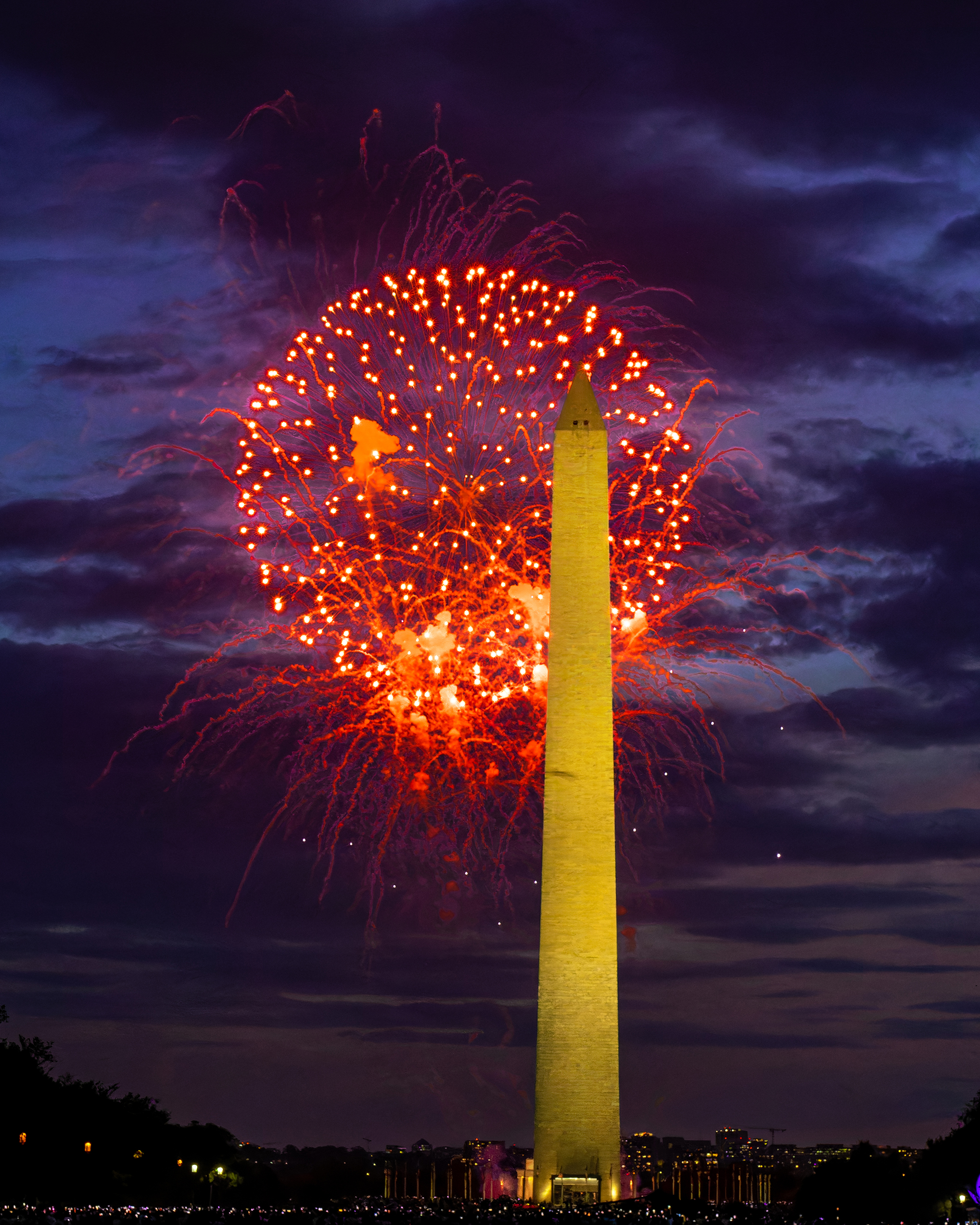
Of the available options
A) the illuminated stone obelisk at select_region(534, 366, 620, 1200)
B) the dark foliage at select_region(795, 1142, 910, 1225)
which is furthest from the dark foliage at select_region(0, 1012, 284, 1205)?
the dark foliage at select_region(795, 1142, 910, 1225)

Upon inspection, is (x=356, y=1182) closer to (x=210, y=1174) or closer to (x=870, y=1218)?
(x=210, y=1174)

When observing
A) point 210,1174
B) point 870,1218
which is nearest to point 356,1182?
point 210,1174

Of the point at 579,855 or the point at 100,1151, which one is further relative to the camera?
the point at 100,1151

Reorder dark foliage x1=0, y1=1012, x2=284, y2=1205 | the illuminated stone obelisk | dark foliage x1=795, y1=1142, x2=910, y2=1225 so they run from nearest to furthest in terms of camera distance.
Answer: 1. the illuminated stone obelisk
2. dark foliage x1=0, y1=1012, x2=284, y2=1205
3. dark foliage x1=795, y1=1142, x2=910, y2=1225

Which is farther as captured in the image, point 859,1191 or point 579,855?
point 859,1191

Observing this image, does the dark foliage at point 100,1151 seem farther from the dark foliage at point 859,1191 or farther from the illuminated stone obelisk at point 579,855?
the dark foliage at point 859,1191

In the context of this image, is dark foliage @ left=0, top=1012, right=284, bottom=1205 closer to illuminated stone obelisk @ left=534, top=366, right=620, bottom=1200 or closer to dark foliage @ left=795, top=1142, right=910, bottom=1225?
illuminated stone obelisk @ left=534, top=366, right=620, bottom=1200

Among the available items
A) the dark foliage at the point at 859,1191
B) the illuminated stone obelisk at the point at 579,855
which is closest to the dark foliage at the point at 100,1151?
the illuminated stone obelisk at the point at 579,855

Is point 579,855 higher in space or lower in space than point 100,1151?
higher
